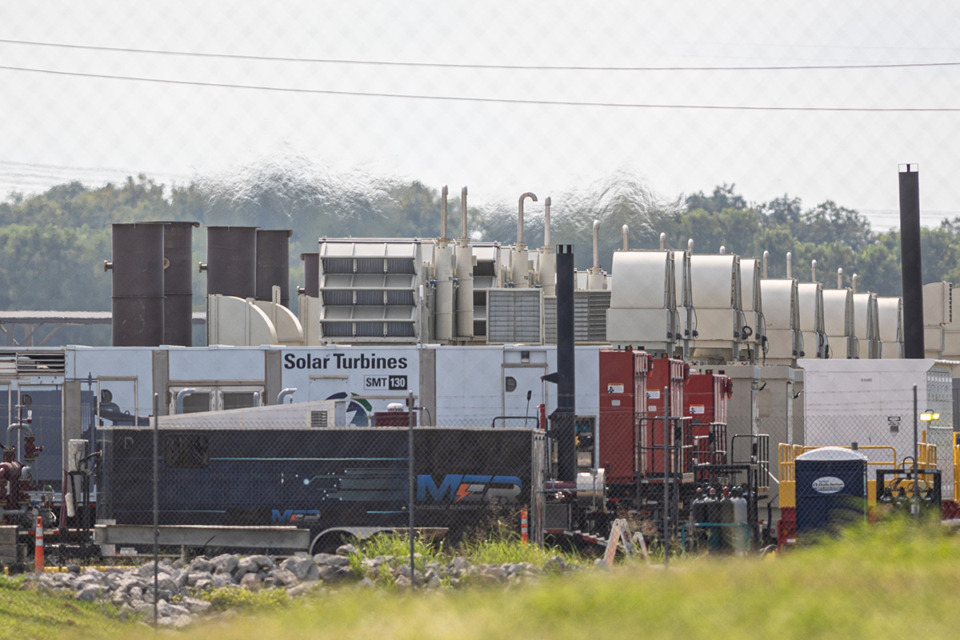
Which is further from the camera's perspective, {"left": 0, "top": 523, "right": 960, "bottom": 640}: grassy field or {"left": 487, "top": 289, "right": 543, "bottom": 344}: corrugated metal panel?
{"left": 487, "top": 289, "right": 543, "bottom": 344}: corrugated metal panel

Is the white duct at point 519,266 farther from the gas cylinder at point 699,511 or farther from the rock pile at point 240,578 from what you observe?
the rock pile at point 240,578

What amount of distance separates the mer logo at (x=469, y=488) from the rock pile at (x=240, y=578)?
223 centimetres

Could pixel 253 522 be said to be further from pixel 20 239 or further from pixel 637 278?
pixel 20 239

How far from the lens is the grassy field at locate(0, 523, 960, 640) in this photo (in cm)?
886

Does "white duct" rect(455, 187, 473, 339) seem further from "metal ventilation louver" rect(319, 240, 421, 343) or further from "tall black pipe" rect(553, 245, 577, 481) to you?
"tall black pipe" rect(553, 245, 577, 481)

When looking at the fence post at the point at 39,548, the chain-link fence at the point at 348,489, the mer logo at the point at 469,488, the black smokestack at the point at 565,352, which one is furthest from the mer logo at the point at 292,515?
the black smokestack at the point at 565,352

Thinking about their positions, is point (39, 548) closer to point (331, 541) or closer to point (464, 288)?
point (331, 541)

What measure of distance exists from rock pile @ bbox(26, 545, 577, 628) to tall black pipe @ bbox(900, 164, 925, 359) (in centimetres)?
2397

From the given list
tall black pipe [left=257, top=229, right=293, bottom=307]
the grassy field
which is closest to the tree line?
tall black pipe [left=257, top=229, right=293, bottom=307]

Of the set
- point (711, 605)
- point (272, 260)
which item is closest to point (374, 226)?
point (272, 260)

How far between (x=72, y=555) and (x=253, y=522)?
3.49m

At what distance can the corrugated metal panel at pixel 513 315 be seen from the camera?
104 ft

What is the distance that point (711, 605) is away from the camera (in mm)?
9453

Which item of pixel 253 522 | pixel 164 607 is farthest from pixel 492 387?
pixel 164 607
